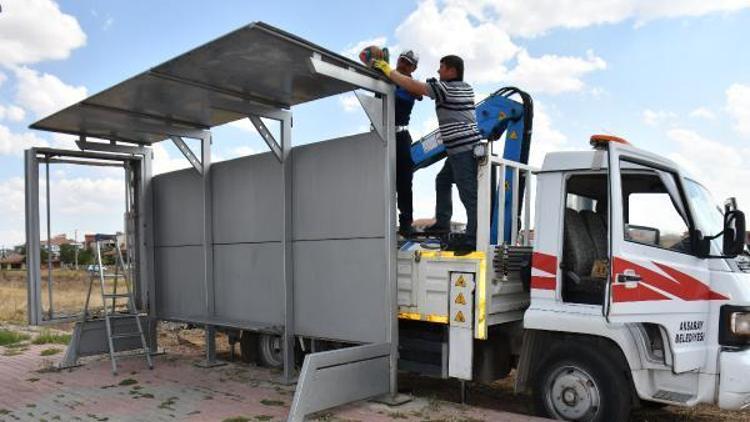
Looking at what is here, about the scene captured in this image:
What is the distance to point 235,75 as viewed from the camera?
21.7ft

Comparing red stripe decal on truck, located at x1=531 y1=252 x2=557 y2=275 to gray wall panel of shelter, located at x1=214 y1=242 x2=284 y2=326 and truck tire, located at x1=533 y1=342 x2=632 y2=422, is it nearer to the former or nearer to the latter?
truck tire, located at x1=533 y1=342 x2=632 y2=422

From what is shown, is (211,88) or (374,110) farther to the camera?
(211,88)

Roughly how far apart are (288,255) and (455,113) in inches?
103

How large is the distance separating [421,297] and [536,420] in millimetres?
1575

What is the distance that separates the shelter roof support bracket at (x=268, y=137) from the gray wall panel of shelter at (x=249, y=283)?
1.14m

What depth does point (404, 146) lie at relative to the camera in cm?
733

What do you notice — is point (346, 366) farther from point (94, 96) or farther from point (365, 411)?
point (94, 96)

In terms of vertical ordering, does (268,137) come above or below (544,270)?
above

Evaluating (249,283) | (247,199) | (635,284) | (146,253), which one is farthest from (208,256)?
(635,284)

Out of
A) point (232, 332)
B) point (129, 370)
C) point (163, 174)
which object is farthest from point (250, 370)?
point (163, 174)

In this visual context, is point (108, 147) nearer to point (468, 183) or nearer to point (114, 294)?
point (114, 294)

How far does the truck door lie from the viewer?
17.1 ft

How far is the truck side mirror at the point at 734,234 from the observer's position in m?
5.00

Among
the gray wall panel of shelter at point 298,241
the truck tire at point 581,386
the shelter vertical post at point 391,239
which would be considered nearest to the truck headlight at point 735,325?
the truck tire at point 581,386
